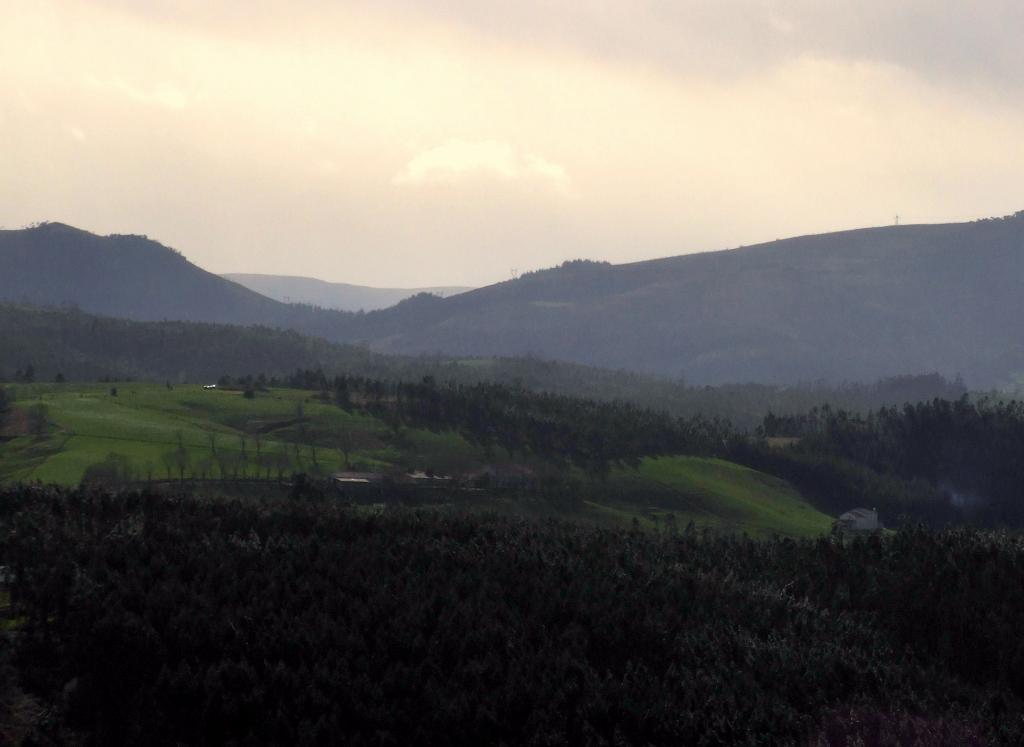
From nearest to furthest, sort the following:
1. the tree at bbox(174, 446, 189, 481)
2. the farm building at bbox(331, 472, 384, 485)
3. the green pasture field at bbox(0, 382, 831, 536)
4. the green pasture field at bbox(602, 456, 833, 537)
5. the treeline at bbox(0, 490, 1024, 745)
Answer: the treeline at bbox(0, 490, 1024, 745), the green pasture field at bbox(0, 382, 831, 536), the tree at bbox(174, 446, 189, 481), the farm building at bbox(331, 472, 384, 485), the green pasture field at bbox(602, 456, 833, 537)

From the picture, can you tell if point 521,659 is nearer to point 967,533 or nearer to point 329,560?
point 329,560

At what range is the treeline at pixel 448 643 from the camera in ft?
123

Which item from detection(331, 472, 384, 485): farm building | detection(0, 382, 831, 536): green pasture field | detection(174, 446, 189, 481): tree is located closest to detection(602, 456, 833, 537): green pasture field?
detection(0, 382, 831, 536): green pasture field

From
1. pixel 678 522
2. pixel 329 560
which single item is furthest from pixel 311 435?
Answer: pixel 329 560

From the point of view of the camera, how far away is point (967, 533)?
86.3 metres

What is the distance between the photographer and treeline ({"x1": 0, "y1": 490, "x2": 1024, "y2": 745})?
123ft

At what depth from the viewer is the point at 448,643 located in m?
43.8

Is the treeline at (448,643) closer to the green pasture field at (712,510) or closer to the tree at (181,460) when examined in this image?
A: the tree at (181,460)

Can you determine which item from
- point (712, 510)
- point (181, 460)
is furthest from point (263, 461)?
point (712, 510)

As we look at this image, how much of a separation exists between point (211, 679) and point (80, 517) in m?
26.3

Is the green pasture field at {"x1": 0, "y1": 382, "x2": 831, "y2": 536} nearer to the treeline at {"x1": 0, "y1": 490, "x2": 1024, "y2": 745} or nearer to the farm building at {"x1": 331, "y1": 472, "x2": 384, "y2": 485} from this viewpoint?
the farm building at {"x1": 331, "y1": 472, "x2": 384, "y2": 485}

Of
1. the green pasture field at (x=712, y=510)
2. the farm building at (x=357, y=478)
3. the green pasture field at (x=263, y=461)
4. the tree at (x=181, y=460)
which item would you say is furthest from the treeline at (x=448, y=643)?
the green pasture field at (x=712, y=510)

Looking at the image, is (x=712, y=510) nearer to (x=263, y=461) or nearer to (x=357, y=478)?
(x=357, y=478)

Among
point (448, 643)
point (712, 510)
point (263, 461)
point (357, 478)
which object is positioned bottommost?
Answer: point (712, 510)
